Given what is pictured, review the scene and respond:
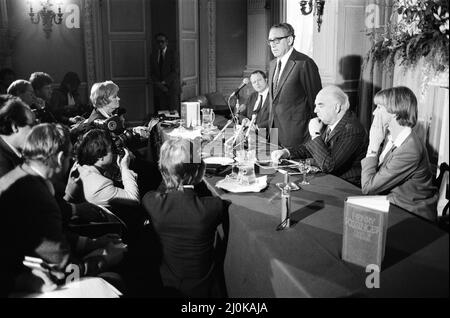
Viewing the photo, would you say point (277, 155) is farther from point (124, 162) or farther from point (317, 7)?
point (317, 7)

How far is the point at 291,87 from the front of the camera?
390cm

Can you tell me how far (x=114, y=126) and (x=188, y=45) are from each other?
3921 mm

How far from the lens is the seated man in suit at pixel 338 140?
277 centimetres

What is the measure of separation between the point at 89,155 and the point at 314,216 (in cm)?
127

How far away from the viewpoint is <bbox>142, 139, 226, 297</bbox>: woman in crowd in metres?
2.01

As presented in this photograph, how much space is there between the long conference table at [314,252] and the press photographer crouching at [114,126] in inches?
48.4

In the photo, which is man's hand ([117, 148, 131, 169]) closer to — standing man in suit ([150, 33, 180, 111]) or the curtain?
the curtain

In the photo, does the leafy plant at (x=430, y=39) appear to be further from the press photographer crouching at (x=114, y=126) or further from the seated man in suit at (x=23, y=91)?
the seated man in suit at (x=23, y=91)

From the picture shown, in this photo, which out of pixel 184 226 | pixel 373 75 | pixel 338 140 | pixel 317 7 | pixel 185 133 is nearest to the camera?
pixel 184 226

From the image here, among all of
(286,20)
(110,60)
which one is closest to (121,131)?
(286,20)

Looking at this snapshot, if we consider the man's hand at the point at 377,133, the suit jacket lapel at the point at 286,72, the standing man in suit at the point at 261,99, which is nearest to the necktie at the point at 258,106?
the standing man in suit at the point at 261,99

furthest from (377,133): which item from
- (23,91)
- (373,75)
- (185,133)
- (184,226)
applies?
(23,91)

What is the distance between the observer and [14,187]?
5.78ft

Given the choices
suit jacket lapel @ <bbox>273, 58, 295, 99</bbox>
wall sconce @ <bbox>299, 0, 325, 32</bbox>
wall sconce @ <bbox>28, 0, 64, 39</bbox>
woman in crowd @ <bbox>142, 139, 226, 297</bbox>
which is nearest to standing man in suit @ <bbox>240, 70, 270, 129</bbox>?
suit jacket lapel @ <bbox>273, 58, 295, 99</bbox>
